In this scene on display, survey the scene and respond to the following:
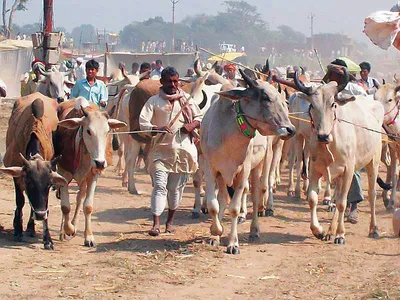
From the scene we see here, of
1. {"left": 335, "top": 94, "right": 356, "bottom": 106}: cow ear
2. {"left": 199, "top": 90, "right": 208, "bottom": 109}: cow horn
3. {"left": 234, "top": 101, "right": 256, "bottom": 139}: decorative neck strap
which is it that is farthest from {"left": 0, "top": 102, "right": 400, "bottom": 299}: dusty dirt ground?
{"left": 335, "top": 94, "right": 356, "bottom": 106}: cow ear

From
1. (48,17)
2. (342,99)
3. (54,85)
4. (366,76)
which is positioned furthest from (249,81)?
(48,17)

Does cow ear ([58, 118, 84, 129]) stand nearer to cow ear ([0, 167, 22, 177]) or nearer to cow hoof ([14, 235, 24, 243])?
cow ear ([0, 167, 22, 177])

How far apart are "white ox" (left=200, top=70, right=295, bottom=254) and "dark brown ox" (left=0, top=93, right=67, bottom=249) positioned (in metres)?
1.57

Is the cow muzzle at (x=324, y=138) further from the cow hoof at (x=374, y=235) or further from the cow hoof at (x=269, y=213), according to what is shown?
the cow hoof at (x=269, y=213)

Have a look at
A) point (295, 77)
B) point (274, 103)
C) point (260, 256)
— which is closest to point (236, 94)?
point (274, 103)

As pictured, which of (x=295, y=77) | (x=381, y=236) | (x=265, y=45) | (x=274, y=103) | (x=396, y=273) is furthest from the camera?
(x=265, y=45)

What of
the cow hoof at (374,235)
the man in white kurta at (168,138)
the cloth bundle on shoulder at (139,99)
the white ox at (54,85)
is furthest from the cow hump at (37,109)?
the white ox at (54,85)

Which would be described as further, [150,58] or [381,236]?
[150,58]

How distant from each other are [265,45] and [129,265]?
235 feet

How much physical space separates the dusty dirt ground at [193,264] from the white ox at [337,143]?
1.08 feet

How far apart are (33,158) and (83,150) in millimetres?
635

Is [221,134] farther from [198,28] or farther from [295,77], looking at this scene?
[198,28]

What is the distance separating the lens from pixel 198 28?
89188 mm

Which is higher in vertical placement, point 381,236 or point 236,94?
point 236,94
